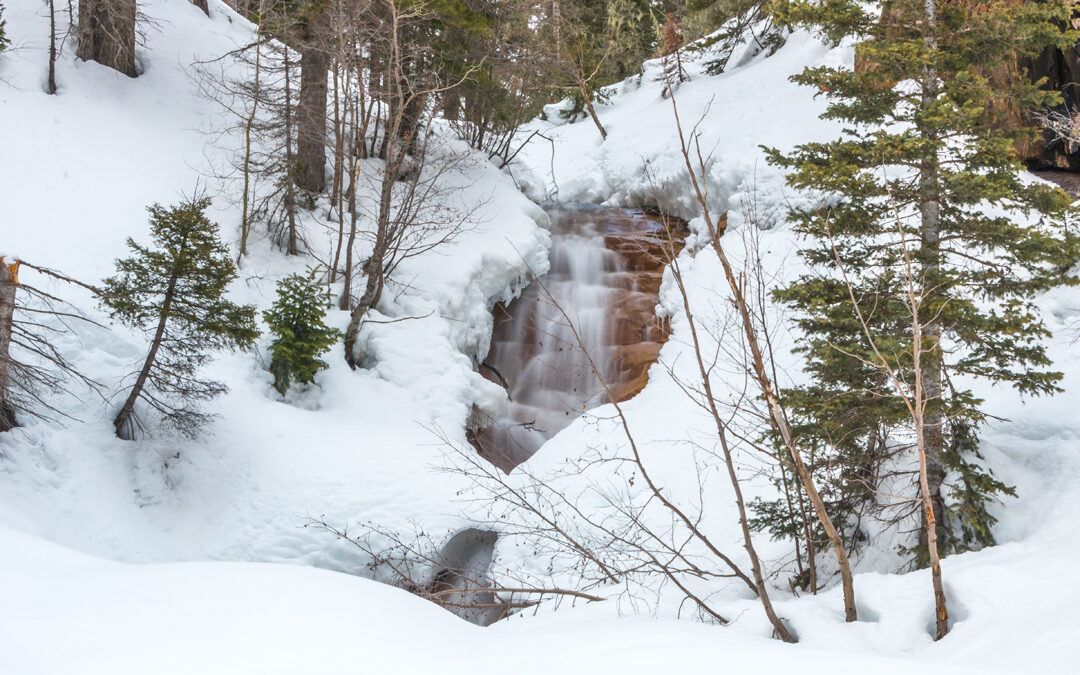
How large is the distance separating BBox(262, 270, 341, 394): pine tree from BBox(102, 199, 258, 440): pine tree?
3.72ft

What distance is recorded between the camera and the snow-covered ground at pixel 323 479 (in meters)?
4.01

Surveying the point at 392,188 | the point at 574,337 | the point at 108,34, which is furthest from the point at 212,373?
the point at 108,34

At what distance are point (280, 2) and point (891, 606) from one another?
13640 mm

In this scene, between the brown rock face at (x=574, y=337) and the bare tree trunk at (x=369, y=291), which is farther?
the brown rock face at (x=574, y=337)

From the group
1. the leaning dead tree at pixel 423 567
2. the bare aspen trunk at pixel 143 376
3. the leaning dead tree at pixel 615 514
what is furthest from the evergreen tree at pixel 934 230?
the bare aspen trunk at pixel 143 376

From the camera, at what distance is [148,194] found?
11.0 metres

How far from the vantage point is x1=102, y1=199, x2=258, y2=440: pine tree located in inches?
295

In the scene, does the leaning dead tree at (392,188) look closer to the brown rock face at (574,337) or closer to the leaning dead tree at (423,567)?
the brown rock face at (574,337)

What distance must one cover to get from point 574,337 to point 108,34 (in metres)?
10.3

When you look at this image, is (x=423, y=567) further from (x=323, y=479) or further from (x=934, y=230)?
(x=934, y=230)

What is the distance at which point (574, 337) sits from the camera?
14.4m

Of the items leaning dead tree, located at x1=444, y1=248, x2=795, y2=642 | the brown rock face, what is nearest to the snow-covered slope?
the brown rock face

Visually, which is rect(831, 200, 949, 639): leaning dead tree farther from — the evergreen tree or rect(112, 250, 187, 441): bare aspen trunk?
rect(112, 250, 187, 441): bare aspen trunk

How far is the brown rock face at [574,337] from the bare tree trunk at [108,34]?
8664 mm
